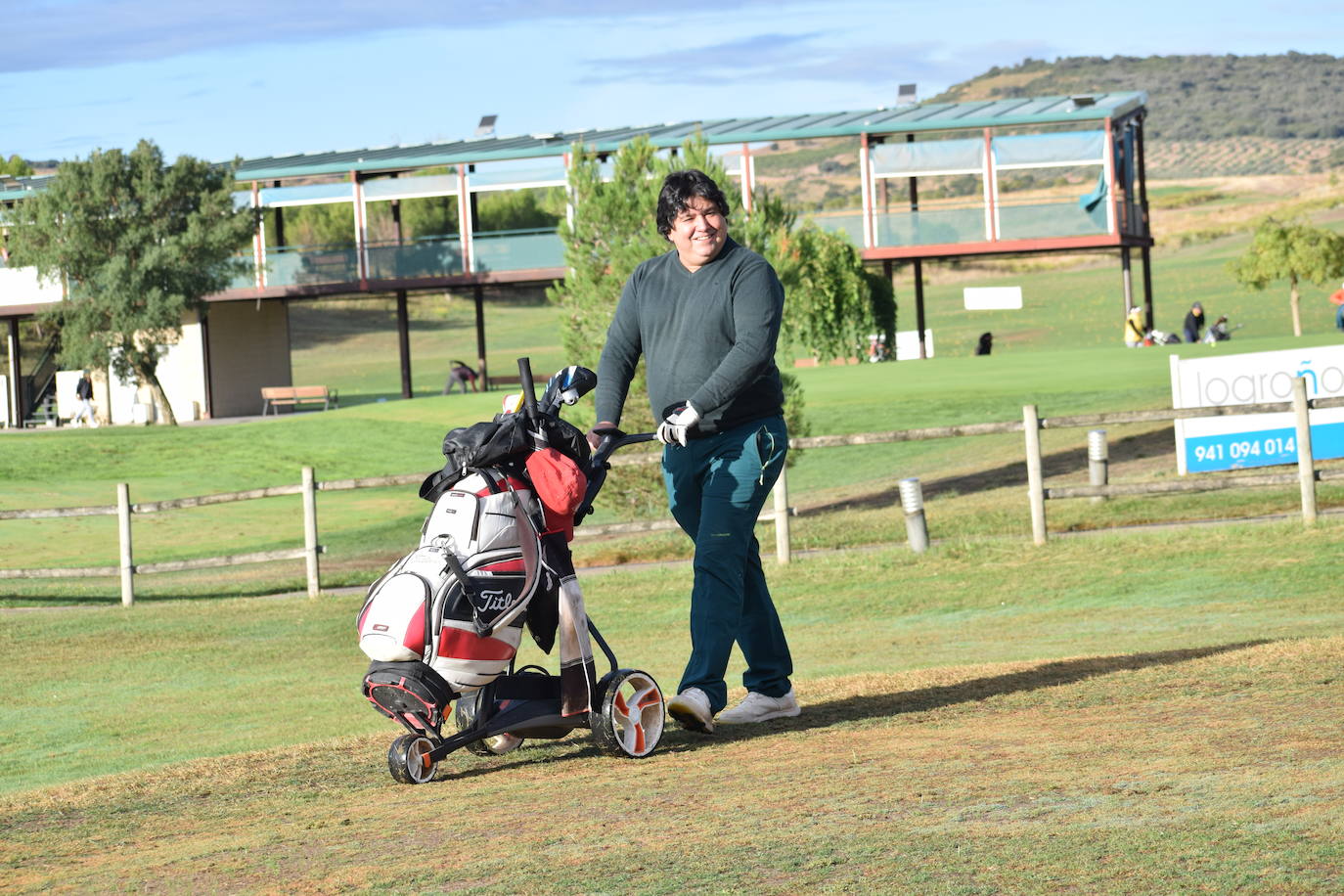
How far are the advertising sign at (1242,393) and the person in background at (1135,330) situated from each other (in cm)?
2464

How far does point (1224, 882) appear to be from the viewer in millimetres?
3646

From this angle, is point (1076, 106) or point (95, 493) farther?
point (1076, 106)

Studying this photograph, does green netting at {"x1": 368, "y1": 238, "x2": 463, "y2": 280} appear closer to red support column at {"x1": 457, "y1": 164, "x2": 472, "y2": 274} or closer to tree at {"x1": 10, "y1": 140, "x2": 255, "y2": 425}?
red support column at {"x1": 457, "y1": 164, "x2": 472, "y2": 274}

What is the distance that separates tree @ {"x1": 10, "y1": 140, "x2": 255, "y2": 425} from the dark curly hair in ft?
125

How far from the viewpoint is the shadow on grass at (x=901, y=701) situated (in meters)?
6.22

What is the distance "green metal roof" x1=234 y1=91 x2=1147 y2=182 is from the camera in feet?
141

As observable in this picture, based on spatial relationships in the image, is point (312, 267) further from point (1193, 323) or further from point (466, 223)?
point (1193, 323)

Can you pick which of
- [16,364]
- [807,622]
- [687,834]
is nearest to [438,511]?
[687,834]

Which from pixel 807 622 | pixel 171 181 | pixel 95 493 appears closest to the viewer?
pixel 807 622

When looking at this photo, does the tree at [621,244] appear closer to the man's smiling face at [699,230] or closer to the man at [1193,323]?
the man's smiling face at [699,230]

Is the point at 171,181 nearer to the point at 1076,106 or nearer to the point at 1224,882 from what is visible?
the point at 1076,106

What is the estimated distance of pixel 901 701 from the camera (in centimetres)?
698

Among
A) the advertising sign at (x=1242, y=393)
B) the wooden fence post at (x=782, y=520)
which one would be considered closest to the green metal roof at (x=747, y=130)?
the advertising sign at (x=1242, y=393)

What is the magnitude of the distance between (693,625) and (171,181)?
1572 inches
